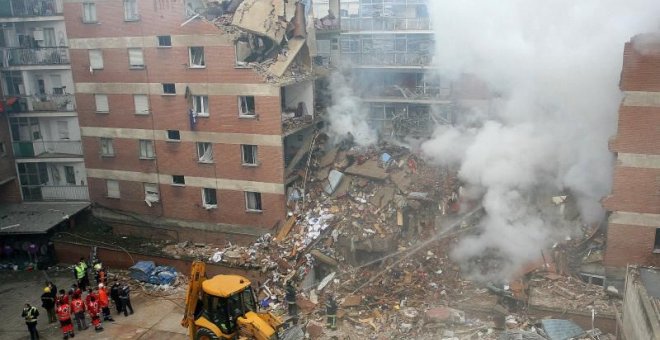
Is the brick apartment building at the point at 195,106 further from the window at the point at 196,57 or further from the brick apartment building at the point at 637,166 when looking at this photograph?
the brick apartment building at the point at 637,166

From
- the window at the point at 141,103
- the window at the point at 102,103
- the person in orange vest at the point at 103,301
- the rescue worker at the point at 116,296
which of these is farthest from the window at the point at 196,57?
the person in orange vest at the point at 103,301

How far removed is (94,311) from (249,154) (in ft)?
29.4

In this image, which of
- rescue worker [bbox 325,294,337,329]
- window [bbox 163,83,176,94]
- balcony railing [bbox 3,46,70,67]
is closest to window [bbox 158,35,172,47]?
window [bbox 163,83,176,94]

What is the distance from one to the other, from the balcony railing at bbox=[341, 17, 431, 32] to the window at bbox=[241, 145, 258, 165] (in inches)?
459

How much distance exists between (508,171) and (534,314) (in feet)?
19.5

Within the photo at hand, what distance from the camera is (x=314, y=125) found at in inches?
991

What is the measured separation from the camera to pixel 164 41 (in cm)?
2228

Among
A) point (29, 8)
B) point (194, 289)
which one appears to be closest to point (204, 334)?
point (194, 289)

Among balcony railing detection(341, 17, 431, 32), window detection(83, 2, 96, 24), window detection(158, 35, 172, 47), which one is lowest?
window detection(158, 35, 172, 47)

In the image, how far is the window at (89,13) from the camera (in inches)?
922

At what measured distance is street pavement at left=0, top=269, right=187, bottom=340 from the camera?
54.9 ft

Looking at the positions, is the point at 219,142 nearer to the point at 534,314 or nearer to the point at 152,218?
the point at 152,218

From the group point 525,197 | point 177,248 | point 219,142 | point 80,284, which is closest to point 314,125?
point 219,142

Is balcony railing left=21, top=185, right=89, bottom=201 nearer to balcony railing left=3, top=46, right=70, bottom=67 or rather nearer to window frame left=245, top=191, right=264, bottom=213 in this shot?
balcony railing left=3, top=46, right=70, bottom=67
